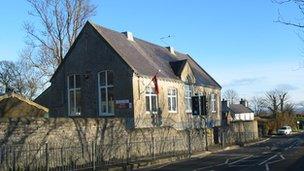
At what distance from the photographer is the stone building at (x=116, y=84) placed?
138 ft

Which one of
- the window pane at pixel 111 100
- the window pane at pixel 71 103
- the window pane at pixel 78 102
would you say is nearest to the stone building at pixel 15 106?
the window pane at pixel 111 100

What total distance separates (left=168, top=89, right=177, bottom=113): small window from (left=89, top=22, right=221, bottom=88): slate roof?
1.36 meters

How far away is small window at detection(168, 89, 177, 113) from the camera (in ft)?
156

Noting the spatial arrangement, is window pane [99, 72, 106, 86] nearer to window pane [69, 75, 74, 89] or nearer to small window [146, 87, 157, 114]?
window pane [69, 75, 74, 89]

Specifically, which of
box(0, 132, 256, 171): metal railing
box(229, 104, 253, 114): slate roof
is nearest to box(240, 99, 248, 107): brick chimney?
box(229, 104, 253, 114): slate roof

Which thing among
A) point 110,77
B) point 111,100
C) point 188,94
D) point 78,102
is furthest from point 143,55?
point 78,102

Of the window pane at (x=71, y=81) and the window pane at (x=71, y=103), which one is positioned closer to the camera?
the window pane at (x=71, y=103)

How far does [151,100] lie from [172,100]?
172 inches

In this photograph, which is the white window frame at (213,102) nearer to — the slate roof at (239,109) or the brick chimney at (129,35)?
the brick chimney at (129,35)

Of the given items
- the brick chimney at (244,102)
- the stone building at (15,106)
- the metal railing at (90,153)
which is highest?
the brick chimney at (244,102)

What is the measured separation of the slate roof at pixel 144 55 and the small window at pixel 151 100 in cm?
141

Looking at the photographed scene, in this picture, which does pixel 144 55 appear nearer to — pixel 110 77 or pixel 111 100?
pixel 110 77

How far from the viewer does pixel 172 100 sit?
48.2 metres

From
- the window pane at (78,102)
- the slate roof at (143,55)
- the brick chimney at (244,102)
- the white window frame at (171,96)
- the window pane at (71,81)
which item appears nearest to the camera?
the slate roof at (143,55)
